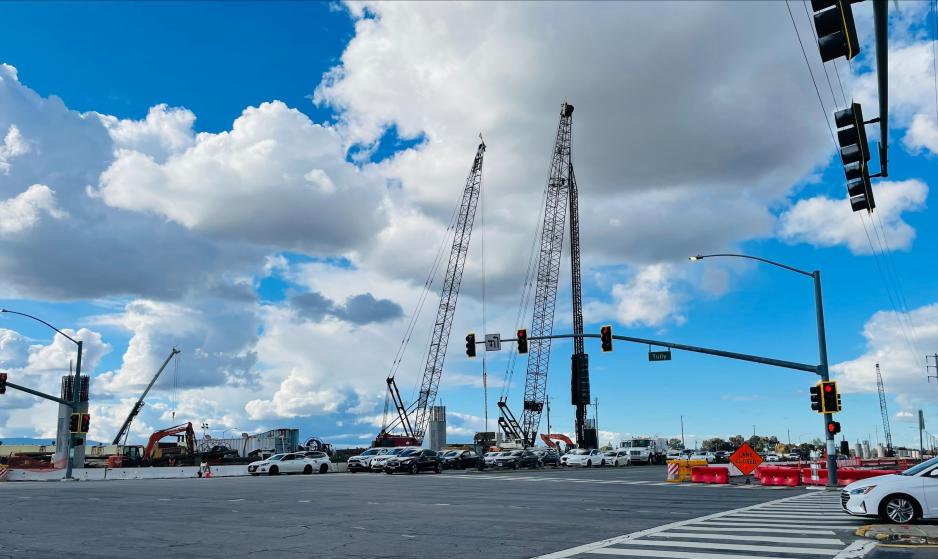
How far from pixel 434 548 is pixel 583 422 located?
92.6 metres

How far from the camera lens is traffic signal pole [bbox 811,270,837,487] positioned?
30641 millimetres

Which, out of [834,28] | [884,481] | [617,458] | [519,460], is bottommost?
[617,458]

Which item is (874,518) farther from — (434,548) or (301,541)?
(301,541)

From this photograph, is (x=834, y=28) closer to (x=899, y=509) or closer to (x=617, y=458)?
(x=899, y=509)

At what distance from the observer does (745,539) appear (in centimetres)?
1391

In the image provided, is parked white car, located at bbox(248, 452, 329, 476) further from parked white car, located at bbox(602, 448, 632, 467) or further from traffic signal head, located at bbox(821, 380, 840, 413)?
traffic signal head, located at bbox(821, 380, 840, 413)

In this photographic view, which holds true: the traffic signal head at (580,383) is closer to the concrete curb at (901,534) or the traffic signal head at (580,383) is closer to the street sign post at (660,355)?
the street sign post at (660,355)

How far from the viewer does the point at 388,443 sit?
79625 mm

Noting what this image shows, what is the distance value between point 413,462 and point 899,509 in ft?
114

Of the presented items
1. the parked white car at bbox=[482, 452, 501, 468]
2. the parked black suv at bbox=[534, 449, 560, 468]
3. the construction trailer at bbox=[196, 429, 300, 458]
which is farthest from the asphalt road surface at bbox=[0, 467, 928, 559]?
the construction trailer at bbox=[196, 429, 300, 458]

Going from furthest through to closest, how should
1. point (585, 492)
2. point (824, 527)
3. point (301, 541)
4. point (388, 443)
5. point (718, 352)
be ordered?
point (388, 443), point (718, 352), point (585, 492), point (824, 527), point (301, 541)

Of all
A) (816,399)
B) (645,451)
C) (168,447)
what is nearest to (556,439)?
(645,451)

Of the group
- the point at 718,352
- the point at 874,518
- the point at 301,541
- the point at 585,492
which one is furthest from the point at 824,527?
the point at 718,352

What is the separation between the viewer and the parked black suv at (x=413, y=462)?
4656 centimetres
